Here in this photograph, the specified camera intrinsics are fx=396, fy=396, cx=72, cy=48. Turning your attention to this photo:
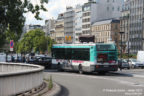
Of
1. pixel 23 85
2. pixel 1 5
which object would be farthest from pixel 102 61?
pixel 23 85

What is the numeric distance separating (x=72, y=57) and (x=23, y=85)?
21915mm

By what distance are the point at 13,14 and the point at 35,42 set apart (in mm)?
146652

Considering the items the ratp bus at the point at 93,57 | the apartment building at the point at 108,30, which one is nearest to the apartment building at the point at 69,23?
the apartment building at the point at 108,30

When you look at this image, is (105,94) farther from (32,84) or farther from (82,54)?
(82,54)

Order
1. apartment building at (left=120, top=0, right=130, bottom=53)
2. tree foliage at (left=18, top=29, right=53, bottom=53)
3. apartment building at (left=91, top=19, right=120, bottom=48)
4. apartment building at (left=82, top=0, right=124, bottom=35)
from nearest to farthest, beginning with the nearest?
apartment building at (left=91, top=19, right=120, bottom=48)
apartment building at (left=120, top=0, right=130, bottom=53)
apartment building at (left=82, top=0, right=124, bottom=35)
tree foliage at (left=18, top=29, right=53, bottom=53)

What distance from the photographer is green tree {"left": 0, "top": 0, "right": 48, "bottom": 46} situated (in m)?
31.0

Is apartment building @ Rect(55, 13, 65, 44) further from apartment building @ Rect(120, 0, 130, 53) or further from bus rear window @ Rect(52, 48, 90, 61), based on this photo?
bus rear window @ Rect(52, 48, 90, 61)

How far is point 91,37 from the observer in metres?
41.7

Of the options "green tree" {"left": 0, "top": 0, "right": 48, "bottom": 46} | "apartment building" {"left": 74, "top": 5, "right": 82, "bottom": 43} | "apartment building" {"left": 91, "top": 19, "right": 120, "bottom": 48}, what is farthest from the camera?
"apartment building" {"left": 74, "top": 5, "right": 82, "bottom": 43}

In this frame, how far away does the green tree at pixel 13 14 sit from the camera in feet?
102

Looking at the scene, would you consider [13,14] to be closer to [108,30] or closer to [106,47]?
[106,47]

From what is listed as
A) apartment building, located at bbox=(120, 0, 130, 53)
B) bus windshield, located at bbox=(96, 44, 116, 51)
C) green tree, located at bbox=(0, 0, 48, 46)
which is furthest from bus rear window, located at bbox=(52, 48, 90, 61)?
apartment building, located at bbox=(120, 0, 130, 53)

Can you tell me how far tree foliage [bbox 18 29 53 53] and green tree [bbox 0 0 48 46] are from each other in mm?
132410

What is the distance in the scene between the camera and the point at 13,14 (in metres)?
32.6
